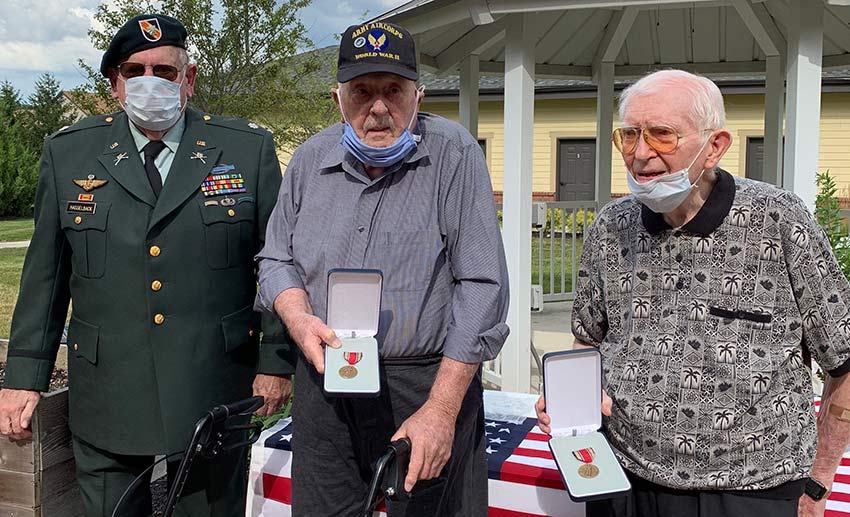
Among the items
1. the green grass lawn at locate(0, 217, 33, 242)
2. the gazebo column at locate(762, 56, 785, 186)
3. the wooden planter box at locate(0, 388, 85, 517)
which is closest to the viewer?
the wooden planter box at locate(0, 388, 85, 517)

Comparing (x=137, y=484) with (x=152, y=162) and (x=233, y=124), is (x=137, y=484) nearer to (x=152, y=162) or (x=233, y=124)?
(x=152, y=162)

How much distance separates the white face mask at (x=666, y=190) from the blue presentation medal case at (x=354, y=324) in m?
0.64

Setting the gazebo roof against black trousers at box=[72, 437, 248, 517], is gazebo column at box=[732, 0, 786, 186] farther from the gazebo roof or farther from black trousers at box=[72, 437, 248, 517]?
black trousers at box=[72, 437, 248, 517]

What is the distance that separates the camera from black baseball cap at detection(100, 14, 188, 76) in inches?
102

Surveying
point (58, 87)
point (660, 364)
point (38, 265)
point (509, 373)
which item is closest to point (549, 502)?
point (660, 364)

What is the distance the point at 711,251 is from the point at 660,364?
29 cm

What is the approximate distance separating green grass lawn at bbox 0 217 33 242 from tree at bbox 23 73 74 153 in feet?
17.5

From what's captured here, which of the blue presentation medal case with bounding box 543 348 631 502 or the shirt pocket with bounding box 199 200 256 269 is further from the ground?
the shirt pocket with bounding box 199 200 256 269

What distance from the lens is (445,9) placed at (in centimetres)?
539

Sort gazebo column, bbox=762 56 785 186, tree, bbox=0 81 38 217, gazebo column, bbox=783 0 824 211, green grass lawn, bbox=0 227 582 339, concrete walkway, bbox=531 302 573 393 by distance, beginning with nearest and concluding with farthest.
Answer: gazebo column, bbox=783 0 824 211, concrete walkway, bbox=531 302 573 393, gazebo column, bbox=762 56 785 186, green grass lawn, bbox=0 227 582 339, tree, bbox=0 81 38 217

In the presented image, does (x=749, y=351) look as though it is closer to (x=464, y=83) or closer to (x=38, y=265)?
(x=38, y=265)

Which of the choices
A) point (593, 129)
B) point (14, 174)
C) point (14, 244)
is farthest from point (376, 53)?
point (14, 174)

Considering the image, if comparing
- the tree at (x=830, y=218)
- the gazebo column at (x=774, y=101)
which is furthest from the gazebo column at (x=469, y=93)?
the tree at (x=830, y=218)

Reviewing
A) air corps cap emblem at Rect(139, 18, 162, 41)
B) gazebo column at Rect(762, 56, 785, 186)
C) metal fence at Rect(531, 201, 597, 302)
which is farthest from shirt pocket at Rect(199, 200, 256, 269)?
gazebo column at Rect(762, 56, 785, 186)
